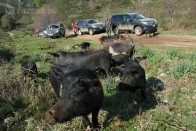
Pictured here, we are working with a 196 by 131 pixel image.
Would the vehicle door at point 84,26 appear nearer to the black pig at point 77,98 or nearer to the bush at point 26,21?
the black pig at point 77,98

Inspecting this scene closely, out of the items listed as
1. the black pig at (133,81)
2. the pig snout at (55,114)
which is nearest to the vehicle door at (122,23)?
the black pig at (133,81)

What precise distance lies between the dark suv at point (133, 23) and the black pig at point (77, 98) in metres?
20.1

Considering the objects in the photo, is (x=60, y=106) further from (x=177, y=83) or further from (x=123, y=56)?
(x=123, y=56)

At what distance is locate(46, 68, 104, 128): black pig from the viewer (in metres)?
5.05

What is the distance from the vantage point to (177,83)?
30.3ft

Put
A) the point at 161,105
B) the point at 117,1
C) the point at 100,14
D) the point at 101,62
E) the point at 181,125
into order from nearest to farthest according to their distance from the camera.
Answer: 1. the point at 181,125
2. the point at 161,105
3. the point at 101,62
4. the point at 100,14
5. the point at 117,1

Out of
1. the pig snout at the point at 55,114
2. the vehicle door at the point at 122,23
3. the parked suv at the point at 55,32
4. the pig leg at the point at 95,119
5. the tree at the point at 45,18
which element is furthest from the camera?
the tree at the point at 45,18

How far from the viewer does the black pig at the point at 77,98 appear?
5.05m

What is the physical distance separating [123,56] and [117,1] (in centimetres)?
6385

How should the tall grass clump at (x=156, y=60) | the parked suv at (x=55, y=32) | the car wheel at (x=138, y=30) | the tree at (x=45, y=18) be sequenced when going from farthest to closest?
the tree at (x=45, y=18), the parked suv at (x=55, y=32), the car wheel at (x=138, y=30), the tall grass clump at (x=156, y=60)

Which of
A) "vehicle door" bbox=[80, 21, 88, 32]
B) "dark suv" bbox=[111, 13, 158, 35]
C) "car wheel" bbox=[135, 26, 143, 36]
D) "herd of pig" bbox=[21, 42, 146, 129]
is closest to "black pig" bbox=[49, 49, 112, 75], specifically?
"herd of pig" bbox=[21, 42, 146, 129]

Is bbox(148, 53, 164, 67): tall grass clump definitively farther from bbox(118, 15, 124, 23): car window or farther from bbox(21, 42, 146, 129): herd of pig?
bbox(118, 15, 124, 23): car window

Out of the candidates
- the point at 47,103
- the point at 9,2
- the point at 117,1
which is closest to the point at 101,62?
the point at 47,103

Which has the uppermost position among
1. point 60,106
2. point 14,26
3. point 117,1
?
point 60,106
